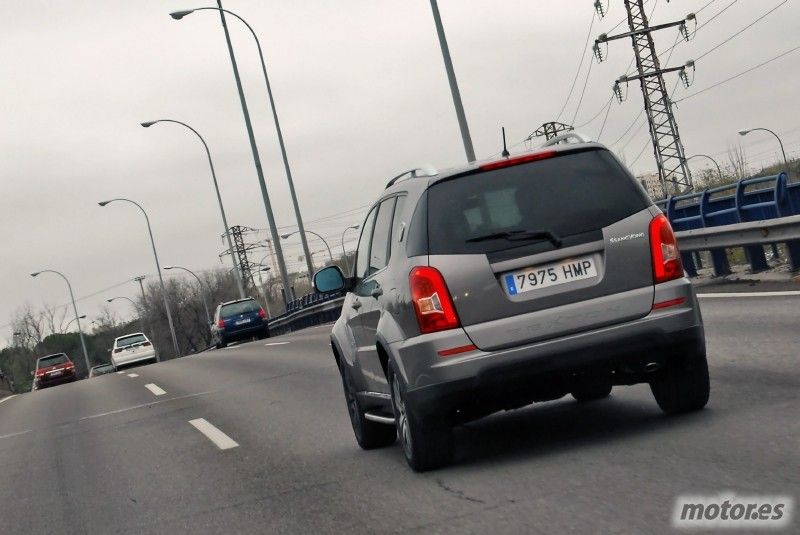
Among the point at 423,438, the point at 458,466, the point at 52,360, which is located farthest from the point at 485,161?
the point at 52,360

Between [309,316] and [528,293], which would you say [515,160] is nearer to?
[528,293]

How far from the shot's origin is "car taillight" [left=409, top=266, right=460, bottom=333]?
659 cm

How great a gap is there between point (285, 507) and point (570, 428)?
2023 millimetres

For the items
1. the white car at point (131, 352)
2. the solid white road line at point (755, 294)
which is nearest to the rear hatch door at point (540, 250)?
the solid white road line at point (755, 294)

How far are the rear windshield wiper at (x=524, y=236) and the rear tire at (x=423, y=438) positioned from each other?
3.13 ft

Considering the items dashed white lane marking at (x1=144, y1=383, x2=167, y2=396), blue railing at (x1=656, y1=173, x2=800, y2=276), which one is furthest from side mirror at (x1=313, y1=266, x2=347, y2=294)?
dashed white lane marking at (x1=144, y1=383, x2=167, y2=396)

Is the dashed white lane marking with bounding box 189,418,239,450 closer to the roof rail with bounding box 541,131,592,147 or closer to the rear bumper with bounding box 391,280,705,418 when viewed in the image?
the rear bumper with bounding box 391,280,705,418

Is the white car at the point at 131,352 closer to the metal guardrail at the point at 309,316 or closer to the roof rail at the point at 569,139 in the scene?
the metal guardrail at the point at 309,316

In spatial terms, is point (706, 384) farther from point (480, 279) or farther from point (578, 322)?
point (480, 279)

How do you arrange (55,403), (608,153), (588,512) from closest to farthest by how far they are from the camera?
(588,512), (608,153), (55,403)

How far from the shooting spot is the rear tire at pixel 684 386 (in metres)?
7.00

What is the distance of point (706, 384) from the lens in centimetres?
714

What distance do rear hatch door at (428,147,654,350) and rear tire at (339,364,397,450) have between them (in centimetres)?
205

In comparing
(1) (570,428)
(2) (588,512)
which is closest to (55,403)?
(1) (570,428)
